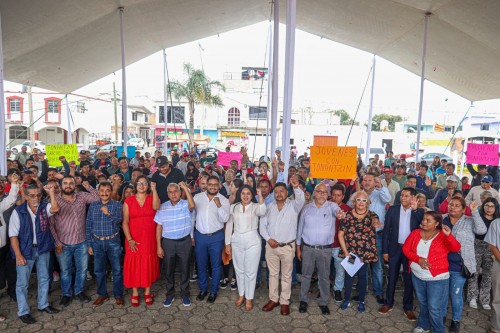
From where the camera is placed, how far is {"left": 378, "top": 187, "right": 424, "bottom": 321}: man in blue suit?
398cm

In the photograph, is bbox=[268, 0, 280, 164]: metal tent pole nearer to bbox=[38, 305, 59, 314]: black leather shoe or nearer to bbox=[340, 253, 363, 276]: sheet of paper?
bbox=[340, 253, 363, 276]: sheet of paper

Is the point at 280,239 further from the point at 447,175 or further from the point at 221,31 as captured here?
the point at 221,31

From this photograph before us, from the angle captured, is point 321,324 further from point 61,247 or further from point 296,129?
point 296,129

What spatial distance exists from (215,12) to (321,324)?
9.97 metres

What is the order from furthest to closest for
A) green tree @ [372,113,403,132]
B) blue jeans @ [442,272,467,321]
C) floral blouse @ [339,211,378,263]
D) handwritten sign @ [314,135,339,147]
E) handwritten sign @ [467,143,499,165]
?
green tree @ [372,113,403,132], handwritten sign @ [314,135,339,147], handwritten sign @ [467,143,499,165], floral blouse @ [339,211,378,263], blue jeans @ [442,272,467,321]

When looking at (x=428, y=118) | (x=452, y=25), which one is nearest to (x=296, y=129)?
(x=428, y=118)

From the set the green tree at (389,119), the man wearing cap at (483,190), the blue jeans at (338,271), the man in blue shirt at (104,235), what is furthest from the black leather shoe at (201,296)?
the green tree at (389,119)

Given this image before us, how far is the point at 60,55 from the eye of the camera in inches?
399

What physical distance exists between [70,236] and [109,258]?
0.52 meters

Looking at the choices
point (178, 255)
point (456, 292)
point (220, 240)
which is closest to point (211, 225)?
point (220, 240)

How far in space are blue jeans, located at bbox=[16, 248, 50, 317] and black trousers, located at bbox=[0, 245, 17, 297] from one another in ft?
1.38

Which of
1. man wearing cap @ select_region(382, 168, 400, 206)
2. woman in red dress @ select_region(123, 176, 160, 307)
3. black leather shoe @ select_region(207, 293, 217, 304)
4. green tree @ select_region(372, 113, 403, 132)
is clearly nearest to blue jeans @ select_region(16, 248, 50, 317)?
woman in red dress @ select_region(123, 176, 160, 307)

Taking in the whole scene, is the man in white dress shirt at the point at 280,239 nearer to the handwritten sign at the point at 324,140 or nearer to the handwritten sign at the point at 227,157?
the handwritten sign at the point at 227,157

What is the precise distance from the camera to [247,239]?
4074mm
